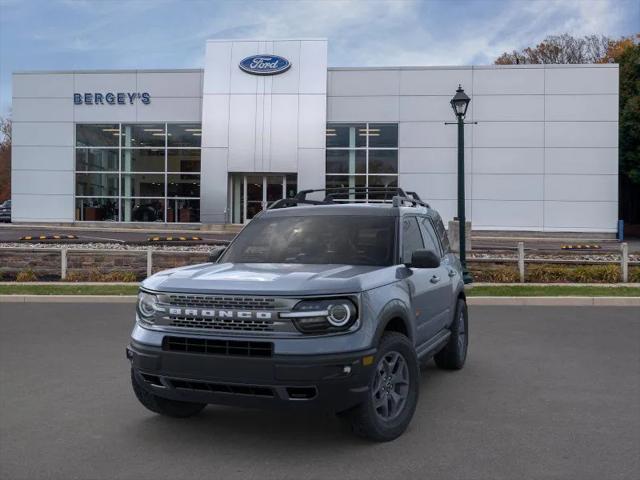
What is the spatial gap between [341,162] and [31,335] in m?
23.6

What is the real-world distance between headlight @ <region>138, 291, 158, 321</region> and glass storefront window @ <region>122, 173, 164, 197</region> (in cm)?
2914

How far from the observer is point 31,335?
361 inches

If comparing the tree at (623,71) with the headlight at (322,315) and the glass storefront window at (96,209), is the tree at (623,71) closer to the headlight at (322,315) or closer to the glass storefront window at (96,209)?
the glass storefront window at (96,209)

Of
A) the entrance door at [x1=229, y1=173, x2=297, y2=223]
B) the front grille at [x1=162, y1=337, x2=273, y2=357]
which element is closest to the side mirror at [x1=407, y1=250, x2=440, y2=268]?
the front grille at [x1=162, y1=337, x2=273, y2=357]

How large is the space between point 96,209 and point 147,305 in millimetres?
30192

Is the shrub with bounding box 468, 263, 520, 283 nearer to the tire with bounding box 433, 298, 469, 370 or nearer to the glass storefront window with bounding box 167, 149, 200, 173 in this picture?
the tire with bounding box 433, 298, 469, 370

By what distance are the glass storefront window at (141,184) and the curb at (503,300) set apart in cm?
2046

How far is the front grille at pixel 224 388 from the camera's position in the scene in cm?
412

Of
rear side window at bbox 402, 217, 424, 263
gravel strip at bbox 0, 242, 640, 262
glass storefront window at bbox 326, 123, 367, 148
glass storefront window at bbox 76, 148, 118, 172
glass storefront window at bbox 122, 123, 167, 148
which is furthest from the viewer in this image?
glass storefront window at bbox 76, 148, 118, 172

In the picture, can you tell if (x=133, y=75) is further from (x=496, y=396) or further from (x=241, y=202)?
(x=496, y=396)

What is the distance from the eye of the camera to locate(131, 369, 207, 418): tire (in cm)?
484

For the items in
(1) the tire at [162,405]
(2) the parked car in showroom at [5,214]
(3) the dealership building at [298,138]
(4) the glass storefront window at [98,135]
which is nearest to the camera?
(1) the tire at [162,405]

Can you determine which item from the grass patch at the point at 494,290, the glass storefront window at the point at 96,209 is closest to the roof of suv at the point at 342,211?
the grass patch at the point at 494,290

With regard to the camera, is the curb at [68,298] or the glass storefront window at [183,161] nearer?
the curb at [68,298]
